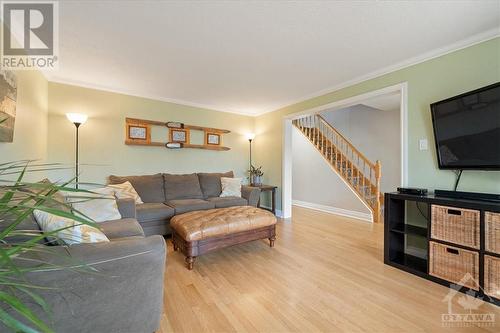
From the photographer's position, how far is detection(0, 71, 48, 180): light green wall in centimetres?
209

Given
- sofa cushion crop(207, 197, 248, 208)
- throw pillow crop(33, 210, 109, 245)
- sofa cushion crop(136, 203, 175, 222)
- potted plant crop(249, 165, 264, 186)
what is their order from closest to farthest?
throw pillow crop(33, 210, 109, 245) < sofa cushion crop(136, 203, 175, 222) < sofa cushion crop(207, 197, 248, 208) < potted plant crop(249, 165, 264, 186)

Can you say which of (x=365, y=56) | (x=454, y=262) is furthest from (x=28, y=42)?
(x=454, y=262)

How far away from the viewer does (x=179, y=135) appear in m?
4.11

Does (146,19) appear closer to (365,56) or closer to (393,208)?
(365,56)

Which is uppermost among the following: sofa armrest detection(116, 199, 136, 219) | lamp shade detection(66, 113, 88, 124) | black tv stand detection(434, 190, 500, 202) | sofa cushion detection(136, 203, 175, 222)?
lamp shade detection(66, 113, 88, 124)

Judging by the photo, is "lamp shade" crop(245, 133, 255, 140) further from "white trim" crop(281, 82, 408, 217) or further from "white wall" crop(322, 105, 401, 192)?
"white wall" crop(322, 105, 401, 192)

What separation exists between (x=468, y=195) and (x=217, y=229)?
2.42m

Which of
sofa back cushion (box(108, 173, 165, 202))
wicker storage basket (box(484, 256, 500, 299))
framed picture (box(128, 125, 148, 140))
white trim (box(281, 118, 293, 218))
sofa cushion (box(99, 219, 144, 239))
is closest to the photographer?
wicker storage basket (box(484, 256, 500, 299))

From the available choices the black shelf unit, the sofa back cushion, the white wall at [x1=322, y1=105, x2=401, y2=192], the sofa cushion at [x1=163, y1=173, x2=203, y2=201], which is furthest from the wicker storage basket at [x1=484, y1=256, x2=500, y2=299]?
the sofa back cushion

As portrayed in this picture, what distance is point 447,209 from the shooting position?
1.92 metres

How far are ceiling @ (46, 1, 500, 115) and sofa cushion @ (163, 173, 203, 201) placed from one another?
155cm

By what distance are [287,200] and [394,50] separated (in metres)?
2.89

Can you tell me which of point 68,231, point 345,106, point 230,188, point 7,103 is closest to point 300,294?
point 68,231

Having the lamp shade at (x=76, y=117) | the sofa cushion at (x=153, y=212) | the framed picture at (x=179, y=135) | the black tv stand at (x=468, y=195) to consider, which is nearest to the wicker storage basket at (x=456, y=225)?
the black tv stand at (x=468, y=195)
